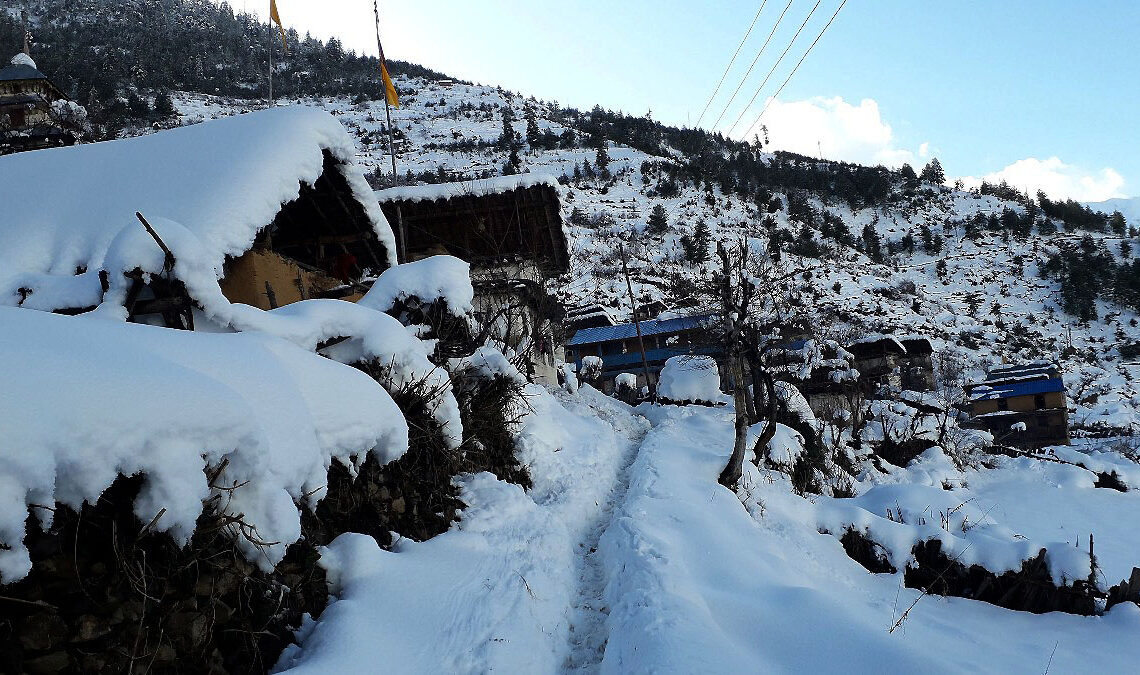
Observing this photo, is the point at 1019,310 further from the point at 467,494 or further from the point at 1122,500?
the point at 467,494

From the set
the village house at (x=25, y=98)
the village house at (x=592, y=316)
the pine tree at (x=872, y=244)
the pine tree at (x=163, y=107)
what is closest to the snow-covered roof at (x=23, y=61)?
the village house at (x=25, y=98)

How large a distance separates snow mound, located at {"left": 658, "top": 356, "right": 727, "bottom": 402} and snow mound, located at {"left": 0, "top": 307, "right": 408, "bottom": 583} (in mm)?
22048

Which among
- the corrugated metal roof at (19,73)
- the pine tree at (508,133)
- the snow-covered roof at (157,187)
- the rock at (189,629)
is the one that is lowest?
the rock at (189,629)

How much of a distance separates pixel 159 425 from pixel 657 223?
72605mm

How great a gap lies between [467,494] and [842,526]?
7070 millimetres

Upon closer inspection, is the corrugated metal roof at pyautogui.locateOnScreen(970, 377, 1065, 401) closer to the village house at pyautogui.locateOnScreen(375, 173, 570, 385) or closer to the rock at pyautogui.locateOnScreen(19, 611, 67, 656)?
the village house at pyautogui.locateOnScreen(375, 173, 570, 385)

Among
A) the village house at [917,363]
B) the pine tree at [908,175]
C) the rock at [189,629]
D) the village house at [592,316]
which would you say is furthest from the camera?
the pine tree at [908,175]

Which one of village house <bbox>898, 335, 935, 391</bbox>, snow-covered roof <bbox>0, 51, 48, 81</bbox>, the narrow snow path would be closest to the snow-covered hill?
village house <bbox>898, 335, 935, 391</bbox>

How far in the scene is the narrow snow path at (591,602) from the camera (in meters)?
4.45

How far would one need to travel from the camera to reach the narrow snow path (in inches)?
175

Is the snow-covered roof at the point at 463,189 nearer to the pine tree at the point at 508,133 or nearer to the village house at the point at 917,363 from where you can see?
the village house at the point at 917,363

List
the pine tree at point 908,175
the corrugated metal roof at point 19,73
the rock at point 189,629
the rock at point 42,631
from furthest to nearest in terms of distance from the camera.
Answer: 1. the pine tree at point 908,175
2. the corrugated metal roof at point 19,73
3. the rock at point 189,629
4. the rock at point 42,631

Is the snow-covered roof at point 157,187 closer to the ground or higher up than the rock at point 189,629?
higher up

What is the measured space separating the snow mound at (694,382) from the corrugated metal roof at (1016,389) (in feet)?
90.2
